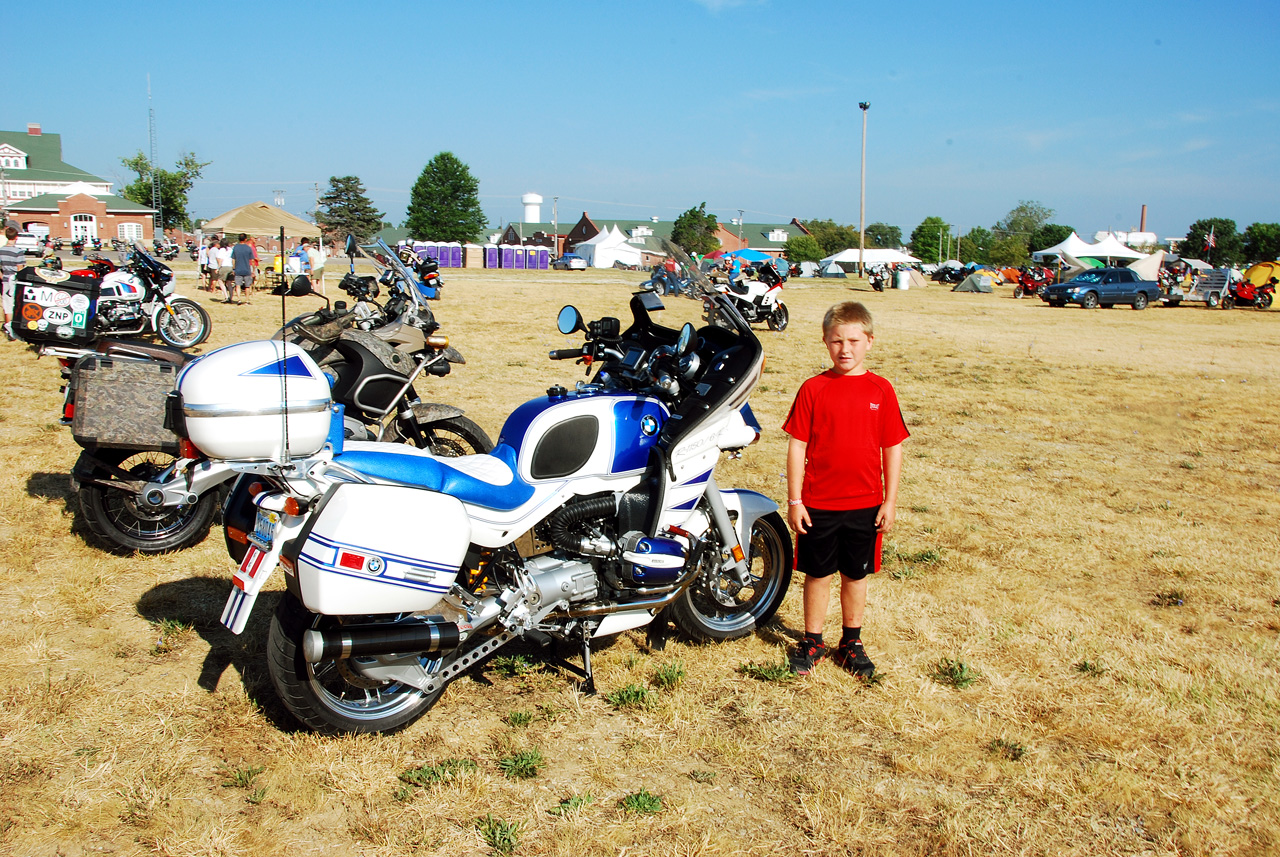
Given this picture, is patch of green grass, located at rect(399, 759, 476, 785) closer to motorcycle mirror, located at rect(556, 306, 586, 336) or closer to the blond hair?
motorcycle mirror, located at rect(556, 306, 586, 336)

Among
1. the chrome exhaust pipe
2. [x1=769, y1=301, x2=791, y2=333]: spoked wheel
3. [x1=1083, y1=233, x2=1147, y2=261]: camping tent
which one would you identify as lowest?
the chrome exhaust pipe

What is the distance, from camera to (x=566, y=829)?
2.92 meters

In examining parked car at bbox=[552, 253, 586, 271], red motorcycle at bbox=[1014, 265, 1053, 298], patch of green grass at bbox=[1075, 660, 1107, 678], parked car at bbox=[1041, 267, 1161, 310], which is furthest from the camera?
parked car at bbox=[552, 253, 586, 271]

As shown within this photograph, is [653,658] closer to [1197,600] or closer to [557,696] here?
[557,696]

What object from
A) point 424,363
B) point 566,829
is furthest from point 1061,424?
point 566,829

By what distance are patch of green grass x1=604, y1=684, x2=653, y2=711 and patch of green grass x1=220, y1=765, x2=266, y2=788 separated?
1.39 metres

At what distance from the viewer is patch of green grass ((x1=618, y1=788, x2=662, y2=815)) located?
3.02m

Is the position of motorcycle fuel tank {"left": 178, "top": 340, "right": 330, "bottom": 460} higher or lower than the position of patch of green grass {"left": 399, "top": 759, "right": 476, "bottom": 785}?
higher

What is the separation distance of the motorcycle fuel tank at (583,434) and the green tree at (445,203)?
90536 mm

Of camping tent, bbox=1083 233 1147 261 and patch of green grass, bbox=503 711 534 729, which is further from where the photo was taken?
camping tent, bbox=1083 233 1147 261

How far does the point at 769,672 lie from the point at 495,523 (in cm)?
156

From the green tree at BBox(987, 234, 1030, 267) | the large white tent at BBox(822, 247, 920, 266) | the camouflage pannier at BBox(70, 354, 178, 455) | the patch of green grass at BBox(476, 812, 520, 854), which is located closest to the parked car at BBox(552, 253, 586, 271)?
the large white tent at BBox(822, 247, 920, 266)

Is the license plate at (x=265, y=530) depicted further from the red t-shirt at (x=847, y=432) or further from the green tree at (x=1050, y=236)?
the green tree at (x=1050, y=236)

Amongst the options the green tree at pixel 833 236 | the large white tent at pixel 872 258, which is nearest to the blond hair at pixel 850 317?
the large white tent at pixel 872 258
